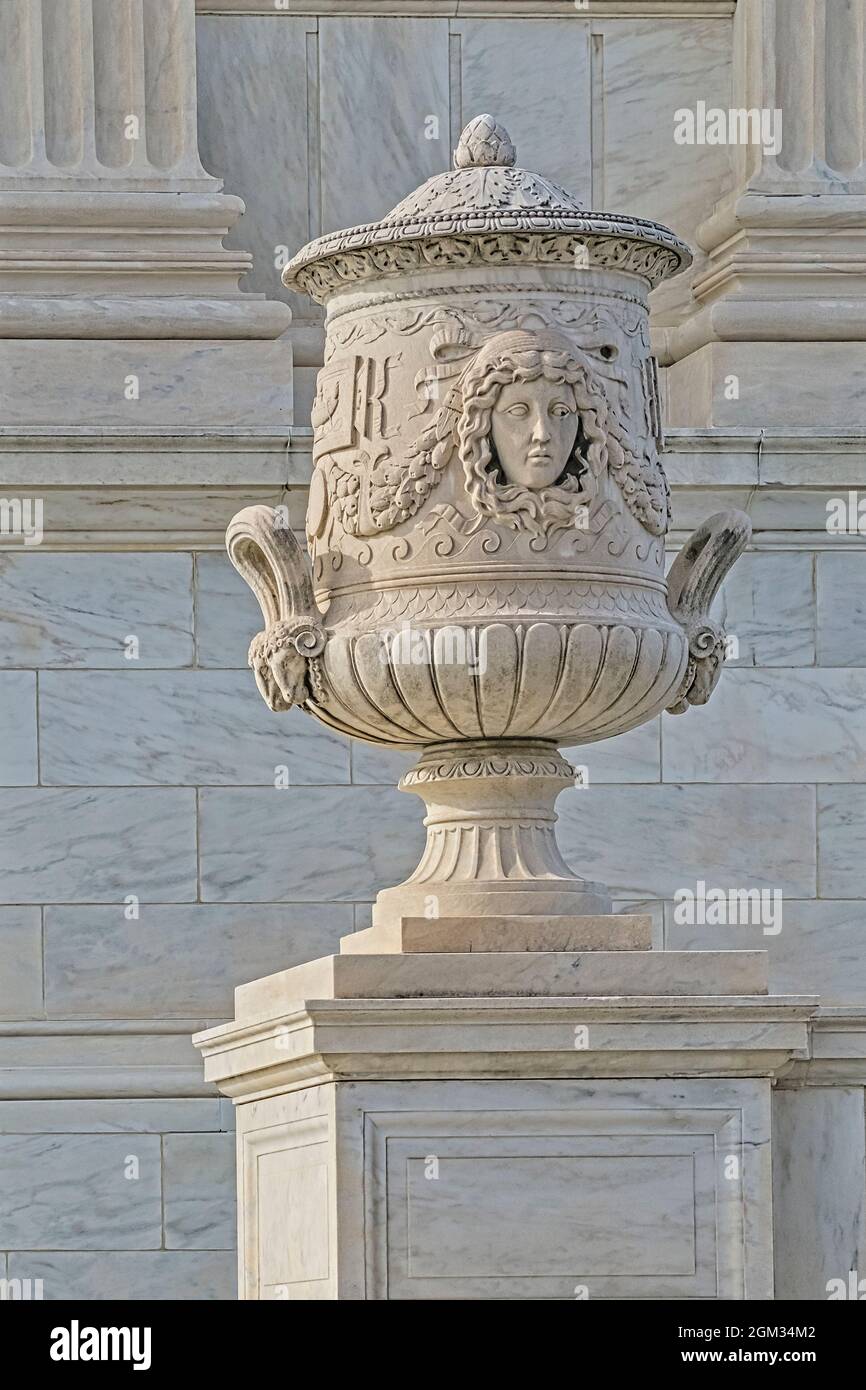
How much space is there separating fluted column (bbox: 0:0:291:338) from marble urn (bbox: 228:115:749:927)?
352 cm

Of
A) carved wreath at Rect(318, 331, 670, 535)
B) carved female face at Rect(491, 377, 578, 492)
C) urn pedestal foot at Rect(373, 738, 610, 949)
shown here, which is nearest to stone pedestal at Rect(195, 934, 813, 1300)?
urn pedestal foot at Rect(373, 738, 610, 949)

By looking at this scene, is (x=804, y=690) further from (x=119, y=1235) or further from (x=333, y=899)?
(x=119, y=1235)

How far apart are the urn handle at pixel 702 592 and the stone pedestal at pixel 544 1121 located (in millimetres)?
1149

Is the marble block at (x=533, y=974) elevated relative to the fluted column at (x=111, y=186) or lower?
lower

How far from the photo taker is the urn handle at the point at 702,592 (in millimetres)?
9227

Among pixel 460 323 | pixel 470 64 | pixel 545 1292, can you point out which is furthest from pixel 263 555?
pixel 470 64

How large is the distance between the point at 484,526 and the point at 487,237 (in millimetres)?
909

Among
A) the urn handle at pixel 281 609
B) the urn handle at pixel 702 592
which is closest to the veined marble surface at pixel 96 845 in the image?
the urn handle at pixel 281 609

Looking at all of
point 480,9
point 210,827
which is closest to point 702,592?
point 210,827

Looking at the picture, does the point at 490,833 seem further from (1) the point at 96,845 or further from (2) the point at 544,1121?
(1) the point at 96,845

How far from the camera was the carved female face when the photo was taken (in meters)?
8.61

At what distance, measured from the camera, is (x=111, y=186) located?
12570mm

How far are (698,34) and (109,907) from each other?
5.08 metres

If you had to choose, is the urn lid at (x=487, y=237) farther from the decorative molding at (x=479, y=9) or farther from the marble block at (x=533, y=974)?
the decorative molding at (x=479, y=9)
